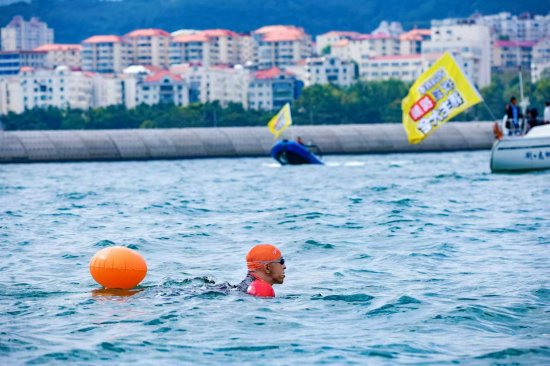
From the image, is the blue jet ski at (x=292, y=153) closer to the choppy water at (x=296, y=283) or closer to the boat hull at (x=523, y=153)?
the boat hull at (x=523, y=153)

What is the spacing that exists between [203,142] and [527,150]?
4707cm

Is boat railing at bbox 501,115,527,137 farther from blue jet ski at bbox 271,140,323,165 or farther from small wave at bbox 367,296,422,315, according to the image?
small wave at bbox 367,296,422,315

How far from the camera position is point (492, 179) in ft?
132

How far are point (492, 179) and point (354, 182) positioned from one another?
466 centimetres

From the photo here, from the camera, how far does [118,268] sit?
14883 mm

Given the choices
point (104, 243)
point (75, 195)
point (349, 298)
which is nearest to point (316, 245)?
point (104, 243)

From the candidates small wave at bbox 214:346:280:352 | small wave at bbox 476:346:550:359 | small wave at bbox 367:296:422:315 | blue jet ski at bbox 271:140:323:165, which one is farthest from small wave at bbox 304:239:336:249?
blue jet ski at bbox 271:140:323:165

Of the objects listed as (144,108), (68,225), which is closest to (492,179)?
(68,225)

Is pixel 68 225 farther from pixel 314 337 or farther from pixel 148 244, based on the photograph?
pixel 314 337

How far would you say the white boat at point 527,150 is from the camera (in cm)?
4044

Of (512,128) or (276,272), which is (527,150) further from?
(276,272)

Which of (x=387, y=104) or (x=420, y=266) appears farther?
(x=387, y=104)

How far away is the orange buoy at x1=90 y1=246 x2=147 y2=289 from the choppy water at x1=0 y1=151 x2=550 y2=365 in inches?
8.8

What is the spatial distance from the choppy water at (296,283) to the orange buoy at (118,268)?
22cm
